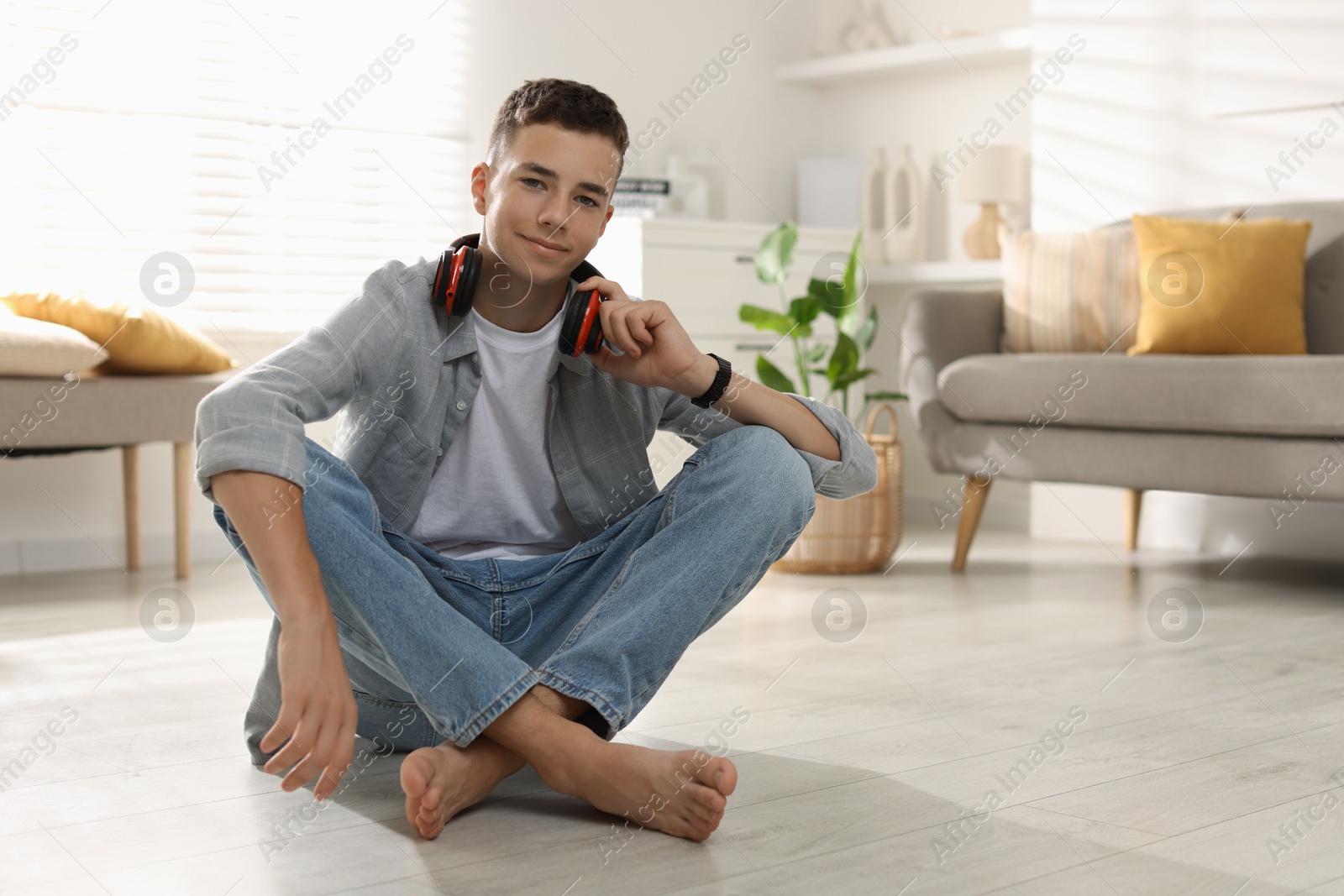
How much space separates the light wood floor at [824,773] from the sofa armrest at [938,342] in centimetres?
67

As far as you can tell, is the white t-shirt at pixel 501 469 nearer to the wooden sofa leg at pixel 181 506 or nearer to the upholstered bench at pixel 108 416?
the upholstered bench at pixel 108 416

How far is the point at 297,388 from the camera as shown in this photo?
1229 mm

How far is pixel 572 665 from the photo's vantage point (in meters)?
1.24

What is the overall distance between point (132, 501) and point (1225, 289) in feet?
8.44

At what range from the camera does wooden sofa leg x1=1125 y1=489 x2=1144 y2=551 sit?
3.56 metres

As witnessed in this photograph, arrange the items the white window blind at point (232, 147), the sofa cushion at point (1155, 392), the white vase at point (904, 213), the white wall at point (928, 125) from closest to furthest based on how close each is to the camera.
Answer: the sofa cushion at point (1155, 392)
the white window blind at point (232, 147)
the white wall at point (928, 125)
the white vase at point (904, 213)

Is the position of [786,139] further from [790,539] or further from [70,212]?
[790,539]

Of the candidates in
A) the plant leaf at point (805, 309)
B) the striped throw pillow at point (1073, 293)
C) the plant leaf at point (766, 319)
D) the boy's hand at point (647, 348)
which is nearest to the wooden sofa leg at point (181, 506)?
the plant leaf at point (766, 319)

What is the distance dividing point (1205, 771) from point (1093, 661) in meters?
0.64

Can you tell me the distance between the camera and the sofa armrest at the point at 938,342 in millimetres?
3162

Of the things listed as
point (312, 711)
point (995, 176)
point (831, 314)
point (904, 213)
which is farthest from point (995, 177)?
point (312, 711)

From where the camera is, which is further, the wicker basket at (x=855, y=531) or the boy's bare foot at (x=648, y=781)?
the wicker basket at (x=855, y=531)

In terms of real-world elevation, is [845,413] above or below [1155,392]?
below

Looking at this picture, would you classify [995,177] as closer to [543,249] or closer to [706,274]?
[706,274]
